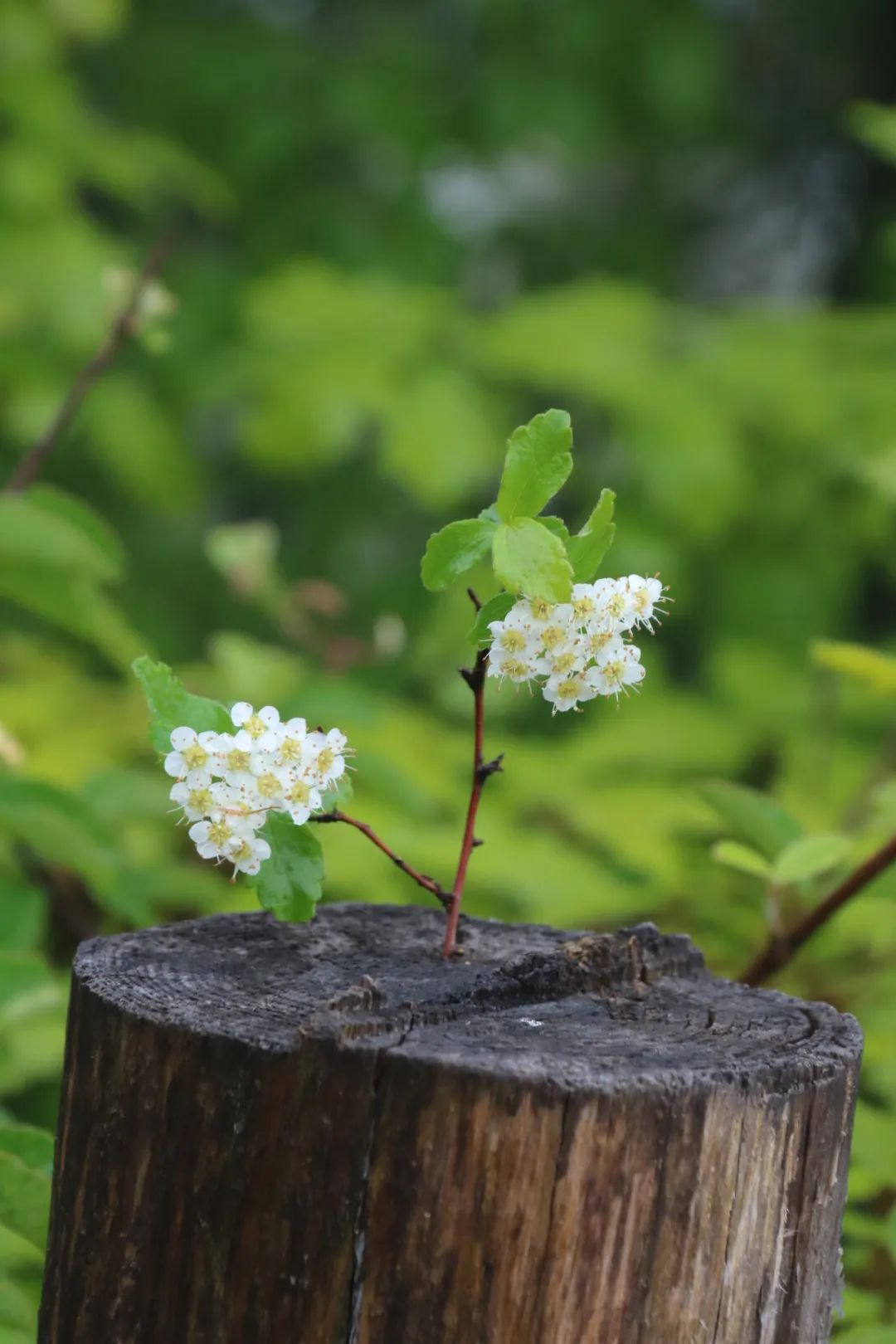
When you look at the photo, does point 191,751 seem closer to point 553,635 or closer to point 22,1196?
point 553,635

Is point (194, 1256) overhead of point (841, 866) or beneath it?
beneath

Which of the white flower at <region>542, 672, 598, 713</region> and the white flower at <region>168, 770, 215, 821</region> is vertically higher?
the white flower at <region>542, 672, 598, 713</region>

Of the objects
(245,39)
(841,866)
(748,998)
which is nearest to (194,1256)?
(748,998)

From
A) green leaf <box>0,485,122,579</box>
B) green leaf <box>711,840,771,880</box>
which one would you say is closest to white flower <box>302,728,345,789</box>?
green leaf <box>711,840,771,880</box>

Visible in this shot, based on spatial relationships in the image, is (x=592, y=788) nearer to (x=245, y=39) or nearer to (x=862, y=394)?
(x=862, y=394)

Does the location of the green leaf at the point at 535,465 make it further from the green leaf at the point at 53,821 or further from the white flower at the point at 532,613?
the green leaf at the point at 53,821

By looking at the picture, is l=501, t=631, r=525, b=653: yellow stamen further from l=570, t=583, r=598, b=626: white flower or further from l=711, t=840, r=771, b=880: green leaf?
l=711, t=840, r=771, b=880: green leaf

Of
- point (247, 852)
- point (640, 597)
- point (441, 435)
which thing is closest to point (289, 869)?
point (247, 852)
